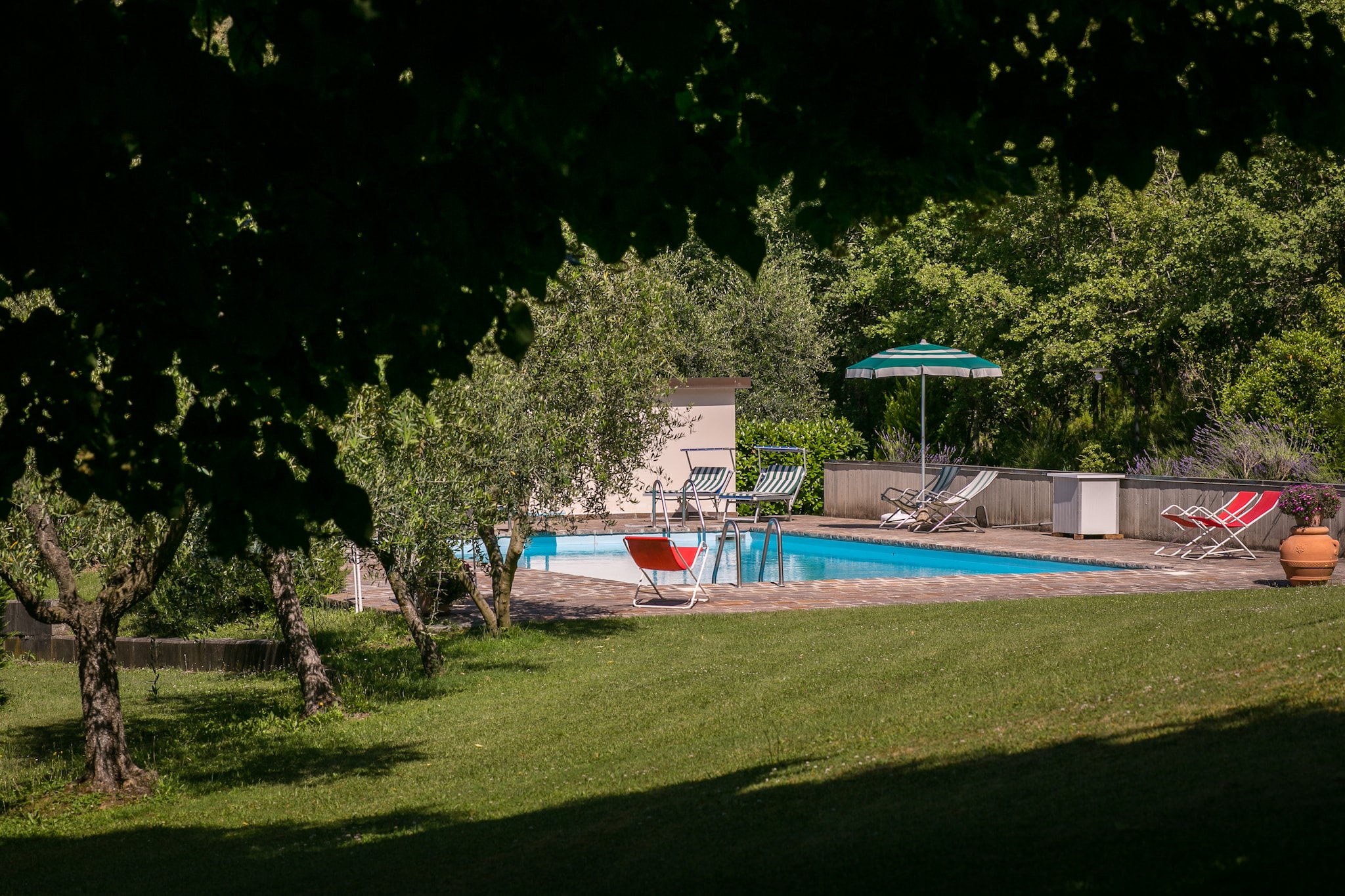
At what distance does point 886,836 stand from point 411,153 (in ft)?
Answer: 9.61

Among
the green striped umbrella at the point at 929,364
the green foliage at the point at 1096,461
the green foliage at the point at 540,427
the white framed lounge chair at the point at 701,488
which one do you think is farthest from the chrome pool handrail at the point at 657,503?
the green foliage at the point at 540,427

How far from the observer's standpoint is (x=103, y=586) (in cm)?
791

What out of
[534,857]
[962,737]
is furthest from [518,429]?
[534,857]

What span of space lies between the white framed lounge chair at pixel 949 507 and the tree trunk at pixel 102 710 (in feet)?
54.5

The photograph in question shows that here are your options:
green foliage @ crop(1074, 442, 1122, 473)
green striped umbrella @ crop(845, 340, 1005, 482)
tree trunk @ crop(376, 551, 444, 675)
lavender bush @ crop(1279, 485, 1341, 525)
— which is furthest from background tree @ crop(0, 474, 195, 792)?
green foliage @ crop(1074, 442, 1122, 473)

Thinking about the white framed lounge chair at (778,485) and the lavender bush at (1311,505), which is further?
the white framed lounge chair at (778,485)

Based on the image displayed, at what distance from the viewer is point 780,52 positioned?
11.2 feet

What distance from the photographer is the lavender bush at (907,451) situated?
2653 cm

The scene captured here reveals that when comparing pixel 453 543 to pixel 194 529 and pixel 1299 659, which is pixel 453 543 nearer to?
pixel 194 529

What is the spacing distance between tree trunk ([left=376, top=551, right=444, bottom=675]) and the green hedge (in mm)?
16330

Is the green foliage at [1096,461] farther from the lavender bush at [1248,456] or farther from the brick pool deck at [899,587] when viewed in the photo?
the brick pool deck at [899,587]

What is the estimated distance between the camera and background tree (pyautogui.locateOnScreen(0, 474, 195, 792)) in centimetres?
771

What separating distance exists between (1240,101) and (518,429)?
838 cm

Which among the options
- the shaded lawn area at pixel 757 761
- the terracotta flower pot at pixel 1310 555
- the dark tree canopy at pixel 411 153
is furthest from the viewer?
the terracotta flower pot at pixel 1310 555
